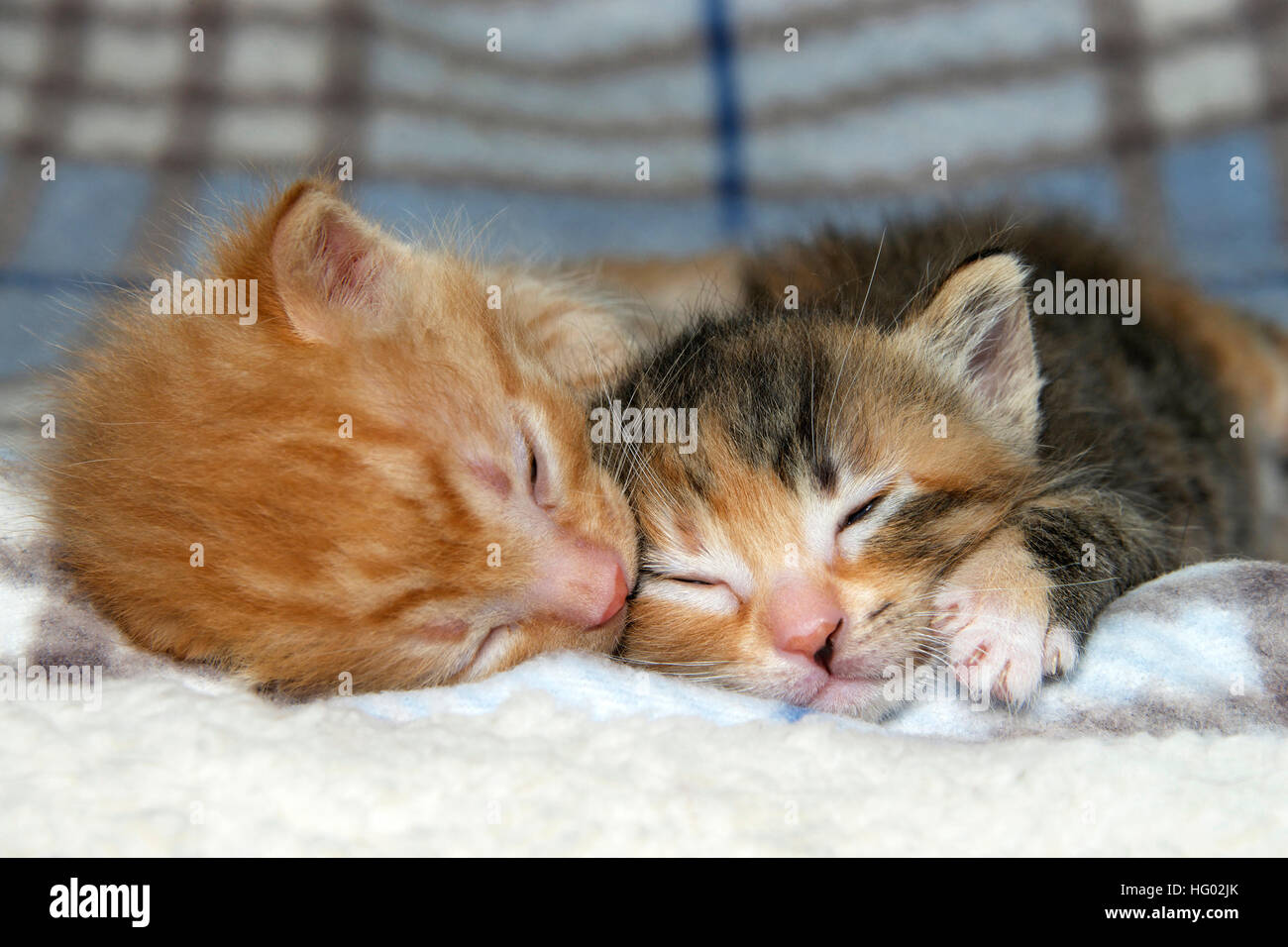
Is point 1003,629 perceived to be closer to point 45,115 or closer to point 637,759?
point 637,759

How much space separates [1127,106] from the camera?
3.31m

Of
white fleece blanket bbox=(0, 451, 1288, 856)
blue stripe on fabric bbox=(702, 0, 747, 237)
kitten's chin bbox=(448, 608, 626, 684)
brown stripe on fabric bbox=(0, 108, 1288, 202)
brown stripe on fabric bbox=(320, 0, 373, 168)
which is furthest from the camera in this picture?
blue stripe on fabric bbox=(702, 0, 747, 237)

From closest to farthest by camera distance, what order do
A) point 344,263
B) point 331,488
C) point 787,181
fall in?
point 331,488 < point 344,263 < point 787,181

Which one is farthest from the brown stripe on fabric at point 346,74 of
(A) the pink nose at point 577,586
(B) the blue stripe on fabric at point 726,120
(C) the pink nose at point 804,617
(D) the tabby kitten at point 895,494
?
(C) the pink nose at point 804,617

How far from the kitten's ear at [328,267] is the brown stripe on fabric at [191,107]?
182cm

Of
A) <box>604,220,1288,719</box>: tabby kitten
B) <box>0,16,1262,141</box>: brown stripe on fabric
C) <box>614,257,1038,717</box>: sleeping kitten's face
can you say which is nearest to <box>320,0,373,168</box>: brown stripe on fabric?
<box>0,16,1262,141</box>: brown stripe on fabric

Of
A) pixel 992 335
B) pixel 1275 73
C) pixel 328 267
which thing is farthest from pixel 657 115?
Answer: pixel 328 267

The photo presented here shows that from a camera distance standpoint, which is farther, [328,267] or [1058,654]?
[328,267]

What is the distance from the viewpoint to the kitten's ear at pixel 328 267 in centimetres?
144

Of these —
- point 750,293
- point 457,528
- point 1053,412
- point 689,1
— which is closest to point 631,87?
point 689,1

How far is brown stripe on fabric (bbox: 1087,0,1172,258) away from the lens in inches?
129

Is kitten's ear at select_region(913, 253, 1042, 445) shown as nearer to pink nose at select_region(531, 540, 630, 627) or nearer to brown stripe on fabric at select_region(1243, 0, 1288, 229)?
pink nose at select_region(531, 540, 630, 627)

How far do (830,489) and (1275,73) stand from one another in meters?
2.54

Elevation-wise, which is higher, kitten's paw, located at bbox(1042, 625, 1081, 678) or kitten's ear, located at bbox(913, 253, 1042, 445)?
kitten's ear, located at bbox(913, 253, 1042, 445)
